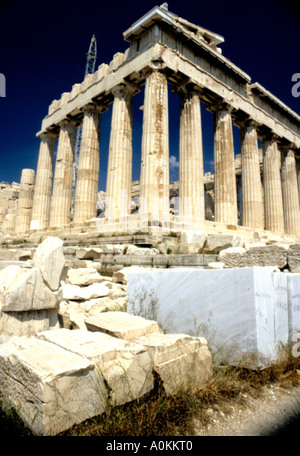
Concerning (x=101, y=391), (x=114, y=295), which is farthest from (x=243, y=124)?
(x=101, y=391)

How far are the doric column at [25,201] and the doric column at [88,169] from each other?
638 centimetres

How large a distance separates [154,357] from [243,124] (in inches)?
683

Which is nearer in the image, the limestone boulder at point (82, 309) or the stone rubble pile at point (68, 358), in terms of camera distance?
the stone rubble pile at point (68, 358)

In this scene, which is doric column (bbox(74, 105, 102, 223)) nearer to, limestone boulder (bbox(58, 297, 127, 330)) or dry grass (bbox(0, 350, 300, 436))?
limestone boulder (bbox(58, 297, 127, 330))

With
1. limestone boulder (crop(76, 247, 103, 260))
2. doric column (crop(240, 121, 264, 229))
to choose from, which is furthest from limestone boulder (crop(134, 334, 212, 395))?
doric column (crop(240, 121, 264, 229))

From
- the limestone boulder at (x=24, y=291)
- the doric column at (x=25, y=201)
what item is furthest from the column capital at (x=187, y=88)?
the limestone boulder at (x=24, y=291)

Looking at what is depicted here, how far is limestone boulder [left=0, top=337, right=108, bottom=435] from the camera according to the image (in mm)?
1488

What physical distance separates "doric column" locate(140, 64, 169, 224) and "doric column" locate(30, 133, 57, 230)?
8895 mm

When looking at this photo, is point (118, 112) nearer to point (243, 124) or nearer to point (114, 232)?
point (114, 232)

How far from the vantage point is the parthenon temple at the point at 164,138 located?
1152 centimetres

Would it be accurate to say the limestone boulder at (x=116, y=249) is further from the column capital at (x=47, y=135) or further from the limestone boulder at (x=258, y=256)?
the column capital at (x=47, y=135)

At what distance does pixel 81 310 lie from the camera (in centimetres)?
401

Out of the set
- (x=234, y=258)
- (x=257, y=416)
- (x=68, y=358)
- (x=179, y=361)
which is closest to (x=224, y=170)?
(x=234, y=258)
